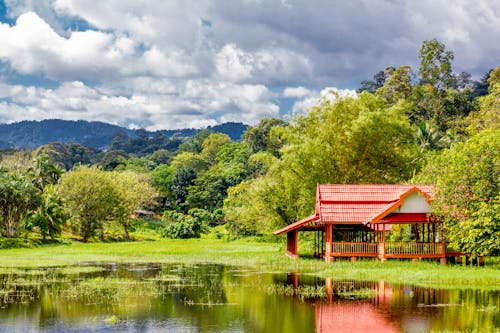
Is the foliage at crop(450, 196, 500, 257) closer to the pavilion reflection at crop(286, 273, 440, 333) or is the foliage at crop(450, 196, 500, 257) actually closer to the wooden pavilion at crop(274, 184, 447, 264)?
the wooden pavilion at crop(274, 184, 447, 264)

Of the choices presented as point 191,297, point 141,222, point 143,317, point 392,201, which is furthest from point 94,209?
point 143,317

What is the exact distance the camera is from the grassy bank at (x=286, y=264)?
93.7ft

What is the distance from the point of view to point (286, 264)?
36906 millimetres

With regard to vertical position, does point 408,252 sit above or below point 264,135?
below

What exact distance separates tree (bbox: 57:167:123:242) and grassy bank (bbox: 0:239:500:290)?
413 inches

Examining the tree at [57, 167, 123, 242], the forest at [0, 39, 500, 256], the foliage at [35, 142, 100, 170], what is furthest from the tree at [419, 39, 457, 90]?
the foliage at [35, 142, 100, 170]

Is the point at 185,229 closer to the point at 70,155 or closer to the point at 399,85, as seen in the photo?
the point at 399,85

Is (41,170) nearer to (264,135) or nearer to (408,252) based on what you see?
(408,252)

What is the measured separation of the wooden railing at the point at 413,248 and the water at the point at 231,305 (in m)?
9.71

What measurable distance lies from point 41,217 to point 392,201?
32.3 meters

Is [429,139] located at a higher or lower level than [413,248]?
higher

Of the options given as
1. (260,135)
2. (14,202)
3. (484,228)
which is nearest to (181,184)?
(260,135)

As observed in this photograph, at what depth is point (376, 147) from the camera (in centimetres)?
4966

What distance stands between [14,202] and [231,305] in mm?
39054
